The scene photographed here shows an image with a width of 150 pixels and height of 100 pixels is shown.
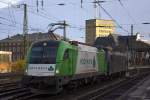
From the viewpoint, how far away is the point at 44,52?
25156mm

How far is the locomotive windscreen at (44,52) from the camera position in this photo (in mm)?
24703

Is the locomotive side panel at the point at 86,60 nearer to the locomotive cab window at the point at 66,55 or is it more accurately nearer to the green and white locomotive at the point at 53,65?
the green and white locomotive at the point at 53,65

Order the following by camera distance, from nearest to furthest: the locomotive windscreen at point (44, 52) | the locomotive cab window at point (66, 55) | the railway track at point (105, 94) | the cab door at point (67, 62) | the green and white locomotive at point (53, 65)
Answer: the green and white locomotive at point (53, 65)
the railway track at point (105, 94)
the locomotive windscreen at point (44, 52)
the cab door at point (67, 62)
the locomotive cab window at point (66, 55)

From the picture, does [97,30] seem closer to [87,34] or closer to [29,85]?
[87,34]

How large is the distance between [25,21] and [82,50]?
891 inches

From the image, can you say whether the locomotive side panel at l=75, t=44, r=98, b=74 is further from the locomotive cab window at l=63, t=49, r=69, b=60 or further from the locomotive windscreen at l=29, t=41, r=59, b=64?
the locomotive windscreen at l=29, t=41, r=59, b=64

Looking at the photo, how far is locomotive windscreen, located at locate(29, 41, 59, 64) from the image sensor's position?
24703 mm

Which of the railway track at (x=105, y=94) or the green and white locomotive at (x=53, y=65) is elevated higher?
the green and white locomotive at (x=53, y=65)

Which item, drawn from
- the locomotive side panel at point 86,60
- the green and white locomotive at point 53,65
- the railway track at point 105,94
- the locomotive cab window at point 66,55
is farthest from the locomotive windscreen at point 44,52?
the locomotive side panel at point 86,60

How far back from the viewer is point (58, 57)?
81.1 feet

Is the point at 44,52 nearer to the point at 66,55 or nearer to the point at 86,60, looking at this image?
the point at 66,55

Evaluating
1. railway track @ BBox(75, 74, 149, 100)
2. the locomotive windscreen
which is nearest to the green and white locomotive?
the locomotive windscreen

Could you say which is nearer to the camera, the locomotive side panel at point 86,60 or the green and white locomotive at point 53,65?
the green and white locomotive at point 53,65

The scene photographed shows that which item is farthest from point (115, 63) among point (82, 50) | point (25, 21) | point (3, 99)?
point (3, 99)
